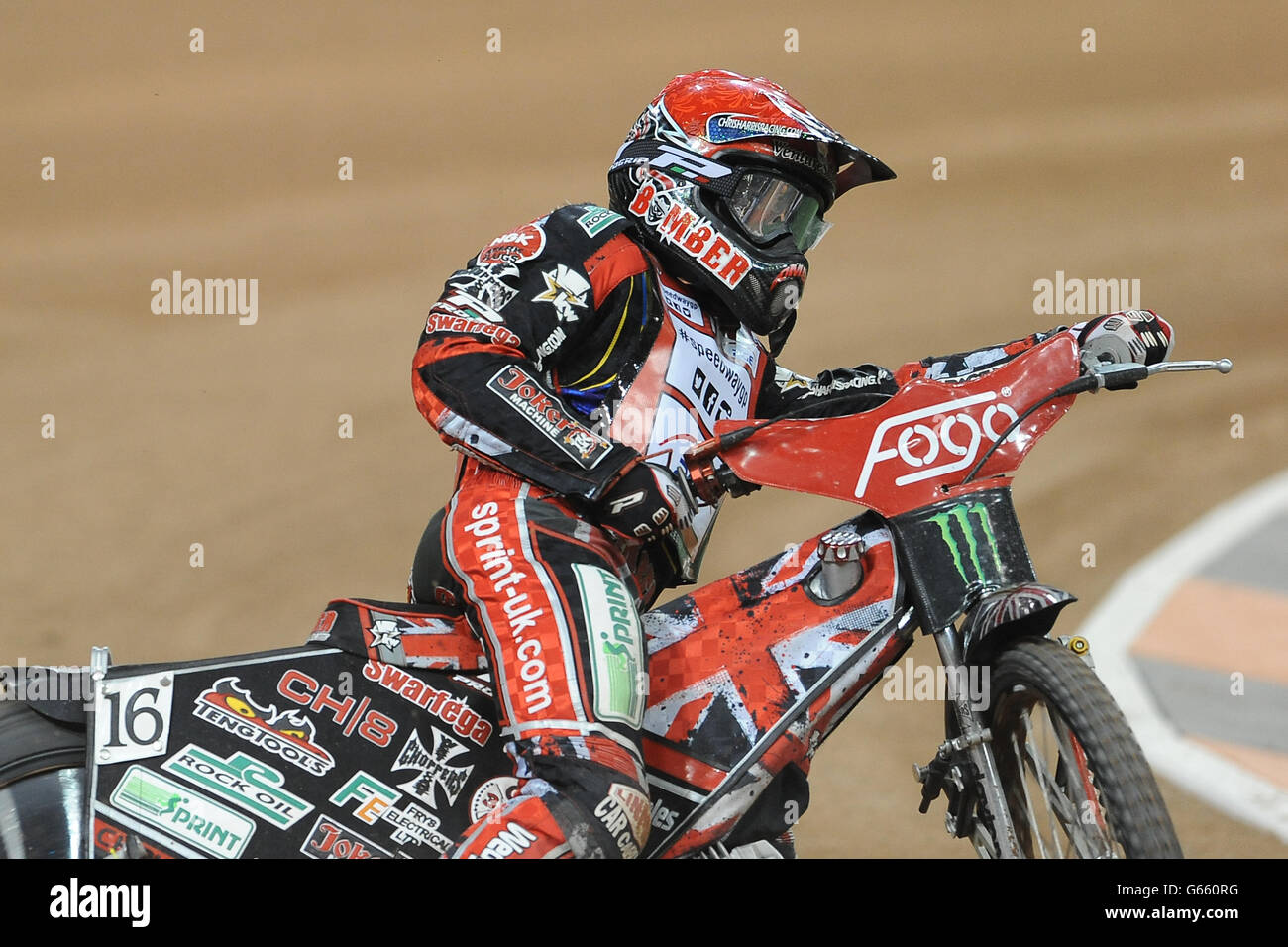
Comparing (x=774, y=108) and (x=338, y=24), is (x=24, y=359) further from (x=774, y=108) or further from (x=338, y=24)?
(x=774, y=108)

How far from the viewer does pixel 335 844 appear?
3.29 metres

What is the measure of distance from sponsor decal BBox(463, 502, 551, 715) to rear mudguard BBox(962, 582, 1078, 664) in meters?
0.85

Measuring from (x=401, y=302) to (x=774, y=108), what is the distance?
6.92 meters

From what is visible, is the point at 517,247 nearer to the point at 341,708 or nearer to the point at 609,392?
the point at 609,392

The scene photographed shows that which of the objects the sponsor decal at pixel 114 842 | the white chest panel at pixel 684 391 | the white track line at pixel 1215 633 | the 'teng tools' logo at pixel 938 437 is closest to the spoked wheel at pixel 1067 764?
the 'teng tools' logo at pixel 938 437

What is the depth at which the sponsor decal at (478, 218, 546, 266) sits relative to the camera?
357 centimetres

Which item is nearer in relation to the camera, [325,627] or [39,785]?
[39,785]

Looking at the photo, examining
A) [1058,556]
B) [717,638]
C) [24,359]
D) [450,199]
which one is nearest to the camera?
[717,638]

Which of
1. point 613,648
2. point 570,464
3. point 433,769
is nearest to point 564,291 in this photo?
point 570,464

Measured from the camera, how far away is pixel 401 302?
1042cm

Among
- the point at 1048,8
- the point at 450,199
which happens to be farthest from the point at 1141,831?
the point at 1048,8

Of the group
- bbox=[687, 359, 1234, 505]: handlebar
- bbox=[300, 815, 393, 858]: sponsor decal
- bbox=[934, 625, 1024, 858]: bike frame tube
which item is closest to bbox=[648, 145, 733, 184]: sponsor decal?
bbox=[687, 359, 1234, 505]: handlebar

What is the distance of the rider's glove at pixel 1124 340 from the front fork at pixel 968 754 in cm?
67

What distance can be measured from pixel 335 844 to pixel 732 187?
1729 mm
